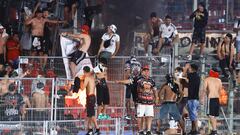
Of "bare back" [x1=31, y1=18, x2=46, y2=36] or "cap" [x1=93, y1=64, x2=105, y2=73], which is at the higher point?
"bare back" [x1=31, y1=18, x2=46, y2=36]

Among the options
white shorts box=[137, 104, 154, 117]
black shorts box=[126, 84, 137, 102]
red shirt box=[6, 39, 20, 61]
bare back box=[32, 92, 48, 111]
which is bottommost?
white shorts box=[137, 104, 154, 117]

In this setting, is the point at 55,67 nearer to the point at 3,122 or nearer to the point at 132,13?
the point at 3,122

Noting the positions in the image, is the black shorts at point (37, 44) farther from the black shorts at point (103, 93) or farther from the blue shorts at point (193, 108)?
the blue shorts at point (193, 108)

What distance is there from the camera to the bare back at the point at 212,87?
18391mm

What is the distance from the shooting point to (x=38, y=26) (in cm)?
2080

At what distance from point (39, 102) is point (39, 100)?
5 centimetres

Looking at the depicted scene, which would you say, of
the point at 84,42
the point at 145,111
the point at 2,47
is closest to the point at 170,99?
the point at 145,111

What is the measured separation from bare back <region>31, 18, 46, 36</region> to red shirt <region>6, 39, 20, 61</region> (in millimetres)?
653

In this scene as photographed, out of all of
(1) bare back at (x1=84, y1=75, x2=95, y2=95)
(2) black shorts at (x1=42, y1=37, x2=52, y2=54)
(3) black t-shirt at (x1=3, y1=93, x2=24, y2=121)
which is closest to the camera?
(3) black t-shirt at (x1=3, y1=93, x2=24, y2=121)

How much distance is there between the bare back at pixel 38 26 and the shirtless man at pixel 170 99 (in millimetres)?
4593

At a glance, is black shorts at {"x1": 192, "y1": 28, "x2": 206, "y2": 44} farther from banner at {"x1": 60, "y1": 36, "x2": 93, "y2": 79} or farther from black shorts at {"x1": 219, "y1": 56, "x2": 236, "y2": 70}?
banner at {"x1": 60, "y1": 36, "x2": 93, "y2": 79}

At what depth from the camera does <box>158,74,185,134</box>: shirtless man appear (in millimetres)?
18109

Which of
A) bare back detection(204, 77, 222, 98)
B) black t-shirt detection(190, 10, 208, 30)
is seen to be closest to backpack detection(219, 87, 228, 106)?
bare back detection(204, 77, 222, 98)

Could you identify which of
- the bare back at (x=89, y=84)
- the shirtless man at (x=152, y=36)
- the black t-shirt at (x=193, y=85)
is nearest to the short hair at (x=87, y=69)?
the bare back at (x=89, y=84)
